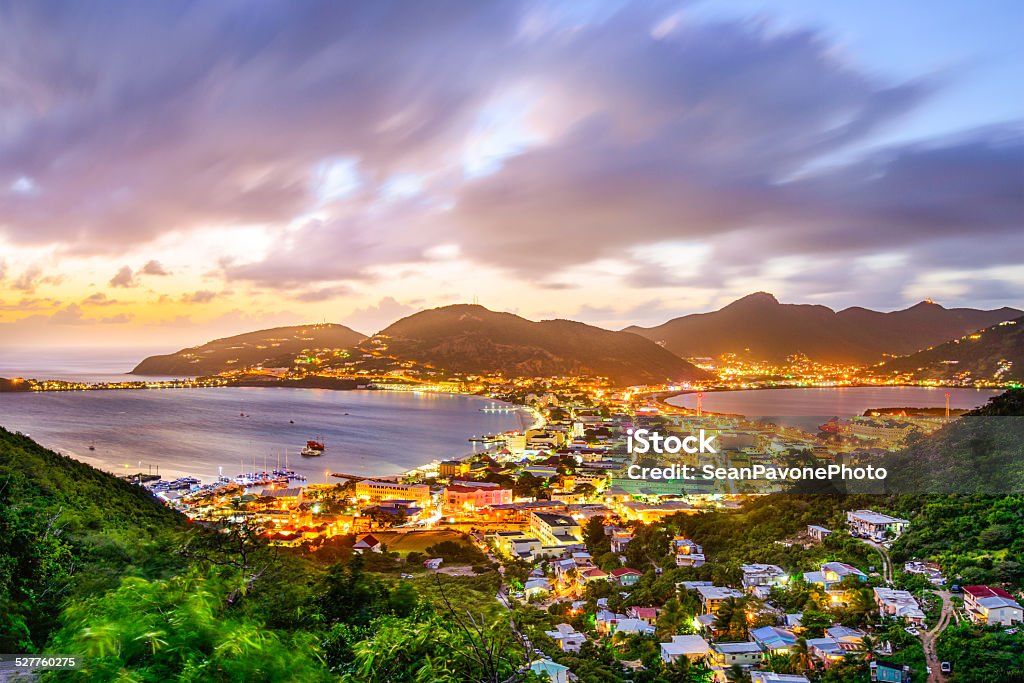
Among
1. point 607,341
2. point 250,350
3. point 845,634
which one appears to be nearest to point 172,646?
point 845,634

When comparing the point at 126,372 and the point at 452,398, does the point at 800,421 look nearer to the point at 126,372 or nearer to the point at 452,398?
the point at 452,398

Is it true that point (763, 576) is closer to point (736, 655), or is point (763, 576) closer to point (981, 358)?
point (736, 655)

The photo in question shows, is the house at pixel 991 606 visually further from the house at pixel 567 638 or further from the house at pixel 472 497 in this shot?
the house at pixel 472 497

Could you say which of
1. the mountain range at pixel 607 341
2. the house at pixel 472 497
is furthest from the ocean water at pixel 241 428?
the mountain range at pixel 607 341

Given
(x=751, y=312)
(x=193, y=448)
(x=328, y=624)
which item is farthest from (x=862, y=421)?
(x=751, y=312)

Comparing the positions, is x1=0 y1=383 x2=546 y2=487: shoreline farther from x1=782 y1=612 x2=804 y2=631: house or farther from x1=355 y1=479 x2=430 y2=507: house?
x1=782 y1=612 x2=804 y2=631: house

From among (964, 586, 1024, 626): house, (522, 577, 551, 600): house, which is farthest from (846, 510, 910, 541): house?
(522, 577, 551, 600): house
